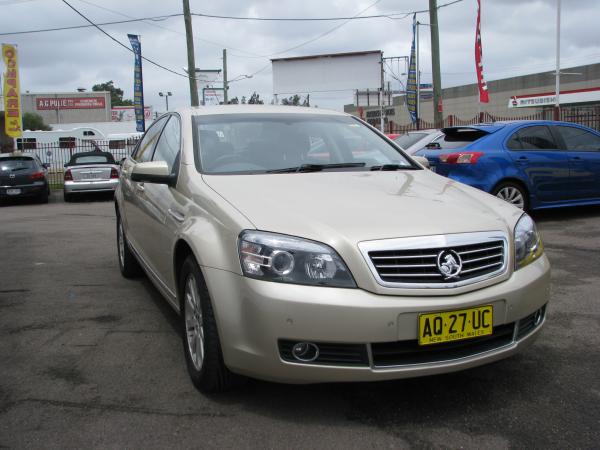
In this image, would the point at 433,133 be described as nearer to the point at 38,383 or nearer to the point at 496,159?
the point at 496,159

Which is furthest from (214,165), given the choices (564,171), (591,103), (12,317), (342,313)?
(591,103)

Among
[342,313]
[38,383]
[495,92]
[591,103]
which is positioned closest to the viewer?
[342,313]

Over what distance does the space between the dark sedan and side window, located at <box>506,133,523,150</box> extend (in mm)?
11505

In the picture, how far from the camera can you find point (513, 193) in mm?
8281

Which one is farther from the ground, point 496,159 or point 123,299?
point 496,159

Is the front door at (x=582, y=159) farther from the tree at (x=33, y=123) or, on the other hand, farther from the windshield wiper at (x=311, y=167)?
the tree at (x=33, y=123)

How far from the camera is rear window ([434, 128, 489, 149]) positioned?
8406 mm

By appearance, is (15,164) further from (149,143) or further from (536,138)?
(536,138)

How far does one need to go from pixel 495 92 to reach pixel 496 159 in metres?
38.6

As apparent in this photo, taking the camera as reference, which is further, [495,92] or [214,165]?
Answer: [495,92]

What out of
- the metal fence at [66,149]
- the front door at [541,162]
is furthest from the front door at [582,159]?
the metal fence at [66,149]

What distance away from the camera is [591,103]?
33.0 meters

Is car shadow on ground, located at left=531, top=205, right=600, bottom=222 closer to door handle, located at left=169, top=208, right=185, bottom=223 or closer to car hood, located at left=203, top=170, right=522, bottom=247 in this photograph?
car hood, located at left=203, top=170, right=522, bottom=247

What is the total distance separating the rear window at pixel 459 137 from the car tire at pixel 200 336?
19.8 feet
